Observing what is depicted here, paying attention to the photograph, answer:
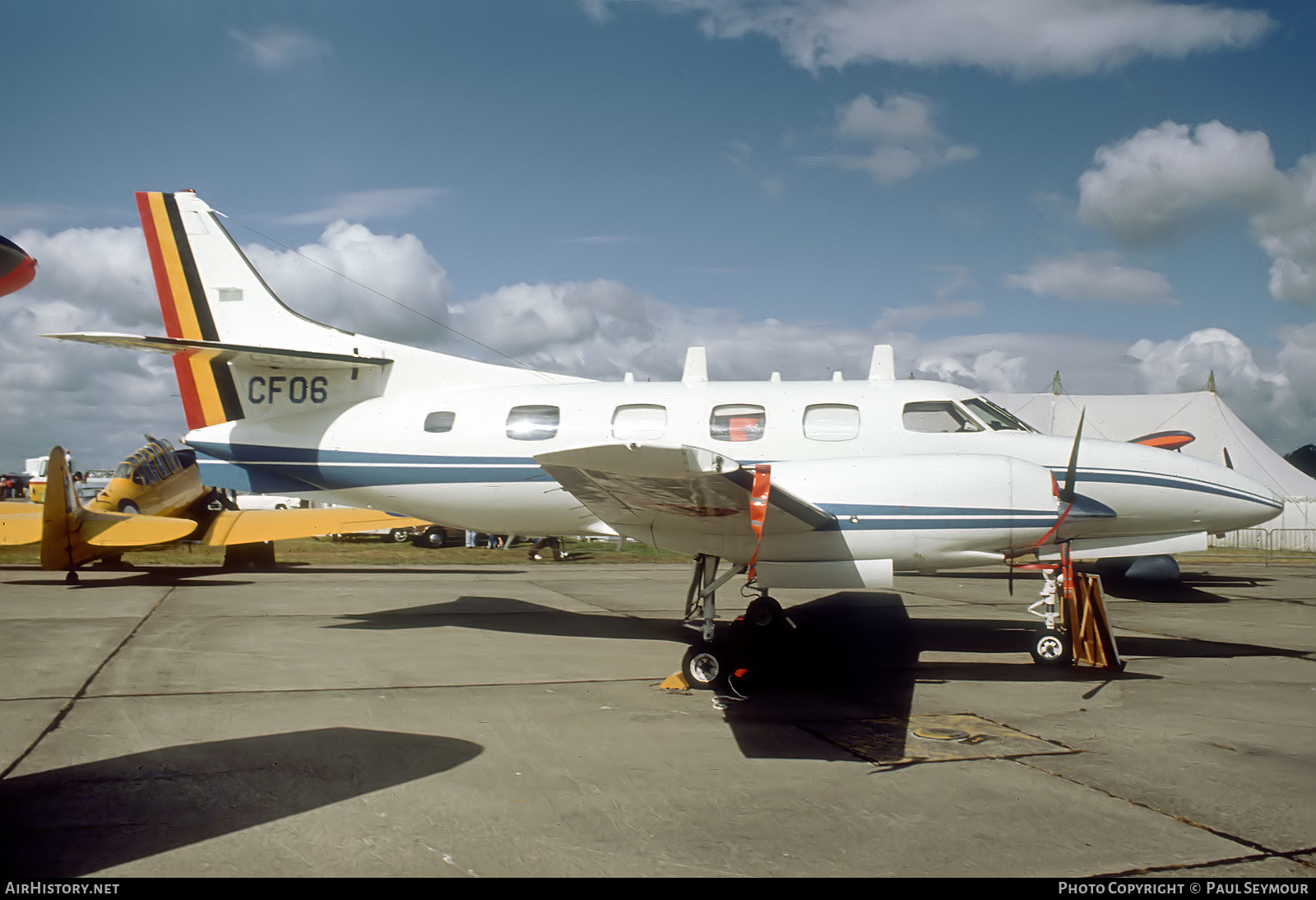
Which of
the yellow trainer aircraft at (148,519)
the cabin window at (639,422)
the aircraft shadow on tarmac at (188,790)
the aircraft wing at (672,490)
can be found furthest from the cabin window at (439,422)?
the aircraft shadow on tarmac at (188,790)

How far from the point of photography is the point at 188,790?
4.62m

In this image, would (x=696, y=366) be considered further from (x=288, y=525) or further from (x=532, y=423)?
(x=288, y=525)

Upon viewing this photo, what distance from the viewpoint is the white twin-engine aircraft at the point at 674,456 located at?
7176 mm

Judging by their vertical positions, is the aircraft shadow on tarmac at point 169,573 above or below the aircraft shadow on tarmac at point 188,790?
below

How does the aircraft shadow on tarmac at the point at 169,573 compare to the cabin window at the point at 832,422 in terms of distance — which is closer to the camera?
the cabin window at the point at 832,422

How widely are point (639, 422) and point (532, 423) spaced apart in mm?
1252

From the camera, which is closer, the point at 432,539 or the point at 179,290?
the point at 179,290

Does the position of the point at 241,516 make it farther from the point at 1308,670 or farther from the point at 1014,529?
the point at 1308,670

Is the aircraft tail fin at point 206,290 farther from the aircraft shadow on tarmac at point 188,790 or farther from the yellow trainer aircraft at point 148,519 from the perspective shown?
the aircraft shadow on tarmac at point 188,790

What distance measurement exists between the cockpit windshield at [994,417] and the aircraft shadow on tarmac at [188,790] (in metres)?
6.48

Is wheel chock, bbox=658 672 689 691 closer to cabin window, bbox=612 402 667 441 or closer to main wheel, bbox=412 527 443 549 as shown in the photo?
cabin window, bbox=612 402 667 441

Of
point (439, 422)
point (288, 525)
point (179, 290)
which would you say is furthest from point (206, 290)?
point (288, 525)

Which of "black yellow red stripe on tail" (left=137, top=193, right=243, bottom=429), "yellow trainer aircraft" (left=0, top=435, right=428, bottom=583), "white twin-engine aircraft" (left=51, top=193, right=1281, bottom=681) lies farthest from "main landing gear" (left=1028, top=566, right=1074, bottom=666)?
Answer: "black yellow red stripe on tail" (left=137, top=193, right=243, bottom=429)

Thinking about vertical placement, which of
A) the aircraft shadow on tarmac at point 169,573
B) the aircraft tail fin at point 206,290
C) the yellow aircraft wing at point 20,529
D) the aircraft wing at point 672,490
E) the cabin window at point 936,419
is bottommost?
the aircraft shadow on tarmac at point 169,573
